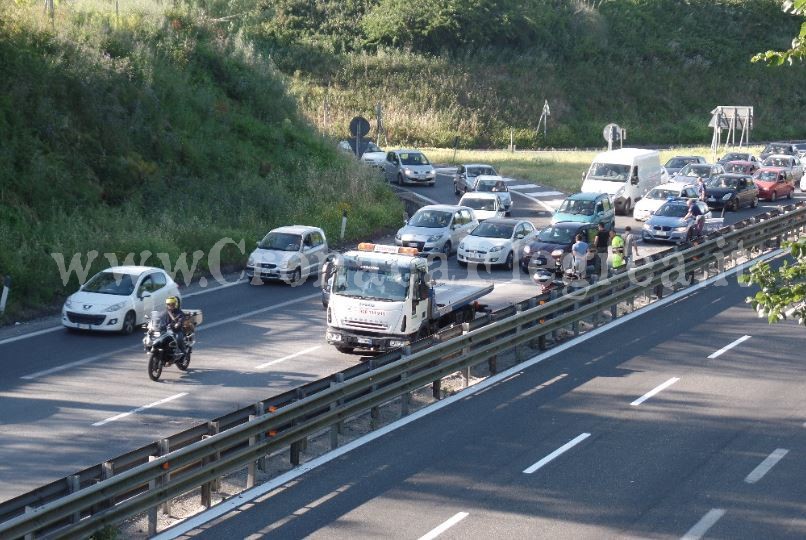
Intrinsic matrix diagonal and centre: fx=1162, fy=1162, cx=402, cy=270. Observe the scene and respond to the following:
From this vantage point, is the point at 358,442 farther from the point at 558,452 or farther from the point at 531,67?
the point at 531,67

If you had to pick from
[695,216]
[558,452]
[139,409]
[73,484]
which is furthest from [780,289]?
[695,216]

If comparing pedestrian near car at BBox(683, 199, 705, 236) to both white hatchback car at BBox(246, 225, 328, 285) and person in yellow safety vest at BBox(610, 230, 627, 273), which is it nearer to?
person in yellow safety vest at BBox(610, 230, 627, 273)

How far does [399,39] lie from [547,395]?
6874 cm

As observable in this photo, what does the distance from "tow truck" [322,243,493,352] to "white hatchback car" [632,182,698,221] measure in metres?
21.5

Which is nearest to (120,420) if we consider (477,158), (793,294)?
(793,294)

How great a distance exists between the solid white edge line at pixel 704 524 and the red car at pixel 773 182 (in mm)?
37956

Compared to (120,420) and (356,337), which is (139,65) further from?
(120,420)

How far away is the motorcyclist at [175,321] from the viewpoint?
19719 millimetres

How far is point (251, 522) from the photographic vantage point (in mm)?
12438

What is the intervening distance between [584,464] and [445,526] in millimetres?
2941

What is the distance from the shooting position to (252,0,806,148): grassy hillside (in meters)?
76.5

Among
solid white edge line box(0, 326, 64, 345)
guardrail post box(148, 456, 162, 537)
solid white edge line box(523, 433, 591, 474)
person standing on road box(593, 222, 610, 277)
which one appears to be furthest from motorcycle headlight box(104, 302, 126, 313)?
person standing on road box(593, 222, 610, 277)

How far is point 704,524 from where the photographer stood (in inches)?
491

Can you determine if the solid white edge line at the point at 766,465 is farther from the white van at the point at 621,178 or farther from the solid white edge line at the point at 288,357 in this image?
the white van at the point at 621,178
